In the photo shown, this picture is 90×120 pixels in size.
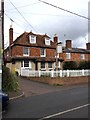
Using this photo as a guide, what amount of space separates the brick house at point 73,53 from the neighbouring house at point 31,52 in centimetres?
930

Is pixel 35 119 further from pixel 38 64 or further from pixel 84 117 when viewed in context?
pixel 38 64

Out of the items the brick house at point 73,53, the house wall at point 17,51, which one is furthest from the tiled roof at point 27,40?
the brick house at point 73,53

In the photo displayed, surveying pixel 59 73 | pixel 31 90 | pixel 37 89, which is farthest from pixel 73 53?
pixel 31 90

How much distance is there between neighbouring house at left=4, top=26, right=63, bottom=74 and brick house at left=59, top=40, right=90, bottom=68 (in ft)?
30.5

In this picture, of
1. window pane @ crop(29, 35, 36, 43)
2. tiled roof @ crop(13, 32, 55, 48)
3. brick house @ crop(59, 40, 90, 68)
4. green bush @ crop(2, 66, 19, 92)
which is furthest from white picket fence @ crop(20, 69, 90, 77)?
brick house @ crop(59, 40, 90, 68)

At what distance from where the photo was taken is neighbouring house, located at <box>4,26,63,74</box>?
153 ft

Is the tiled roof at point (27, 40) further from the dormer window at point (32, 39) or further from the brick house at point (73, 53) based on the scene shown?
the brick house at point (73, 53)

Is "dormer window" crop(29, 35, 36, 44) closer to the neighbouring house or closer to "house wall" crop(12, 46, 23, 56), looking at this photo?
the neighbouring house

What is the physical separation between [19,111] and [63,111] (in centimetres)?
182

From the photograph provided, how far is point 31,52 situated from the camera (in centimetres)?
4891

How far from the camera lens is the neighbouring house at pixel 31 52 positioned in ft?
153

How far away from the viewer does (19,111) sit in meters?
13.3

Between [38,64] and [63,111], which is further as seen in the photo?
[38,64]

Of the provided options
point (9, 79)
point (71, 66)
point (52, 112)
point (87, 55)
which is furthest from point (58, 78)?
point (87, 55)
